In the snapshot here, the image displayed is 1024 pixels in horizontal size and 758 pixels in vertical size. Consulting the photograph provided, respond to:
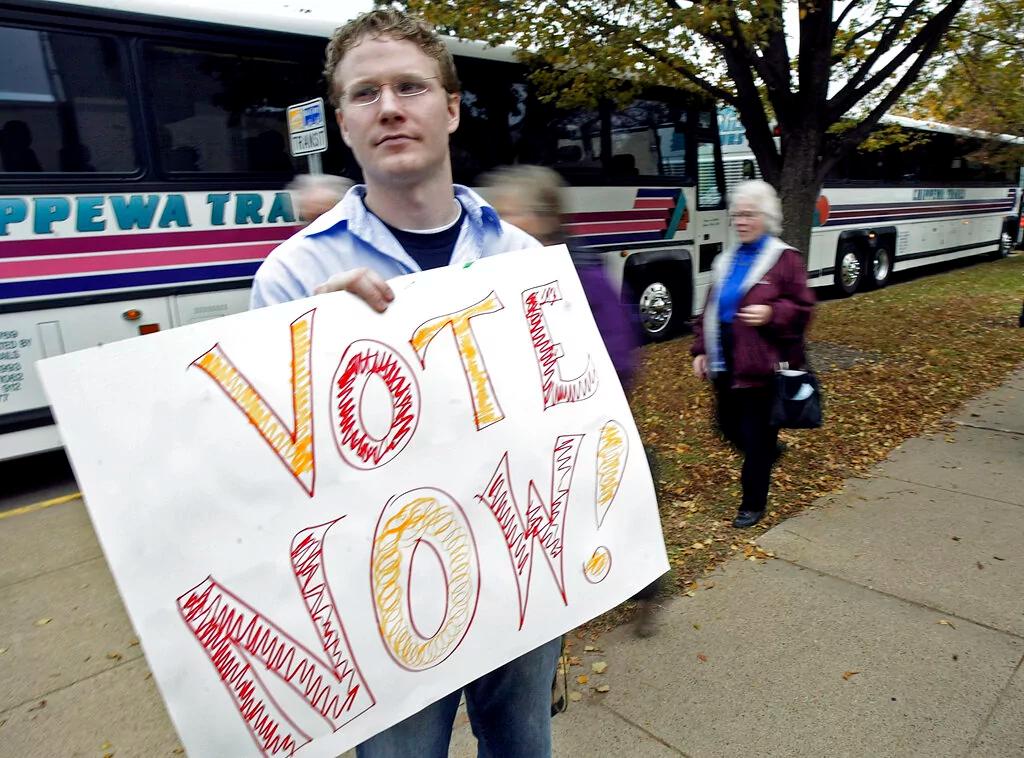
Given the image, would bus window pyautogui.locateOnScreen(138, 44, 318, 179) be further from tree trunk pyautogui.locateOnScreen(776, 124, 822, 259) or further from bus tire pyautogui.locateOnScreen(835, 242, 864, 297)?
bus tire pyautogui.locateOnScreen(835, 242, 864, 297)

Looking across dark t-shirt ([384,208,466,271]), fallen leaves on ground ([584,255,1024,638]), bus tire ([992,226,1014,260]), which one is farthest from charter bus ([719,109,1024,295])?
dark t-shirt ([384,208,466,271])

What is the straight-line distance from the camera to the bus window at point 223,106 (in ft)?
19.2

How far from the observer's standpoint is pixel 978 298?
13.3m

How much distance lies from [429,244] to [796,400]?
9.02ft

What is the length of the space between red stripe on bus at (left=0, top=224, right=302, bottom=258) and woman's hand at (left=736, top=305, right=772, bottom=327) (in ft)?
13.2

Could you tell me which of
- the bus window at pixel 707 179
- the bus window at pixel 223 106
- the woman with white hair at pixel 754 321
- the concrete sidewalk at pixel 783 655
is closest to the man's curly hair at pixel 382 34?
the concrete sidewalk at pixel 783 655

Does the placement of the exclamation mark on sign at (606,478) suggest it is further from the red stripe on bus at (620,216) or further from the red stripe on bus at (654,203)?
the red stripe on bus at (654,203)

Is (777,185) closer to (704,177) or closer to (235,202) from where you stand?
(704,177)

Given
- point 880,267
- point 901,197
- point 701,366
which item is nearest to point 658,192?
point 701,366

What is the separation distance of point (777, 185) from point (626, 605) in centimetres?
578

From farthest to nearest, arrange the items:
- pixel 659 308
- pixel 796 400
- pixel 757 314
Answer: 1. pixel 659 308
2. pixel 796 400
3. pixel 757 314

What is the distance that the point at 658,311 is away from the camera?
999 centimetres

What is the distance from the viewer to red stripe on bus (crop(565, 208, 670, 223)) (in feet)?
28.8

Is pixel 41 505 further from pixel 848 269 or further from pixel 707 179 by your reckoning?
pixel 848 269
